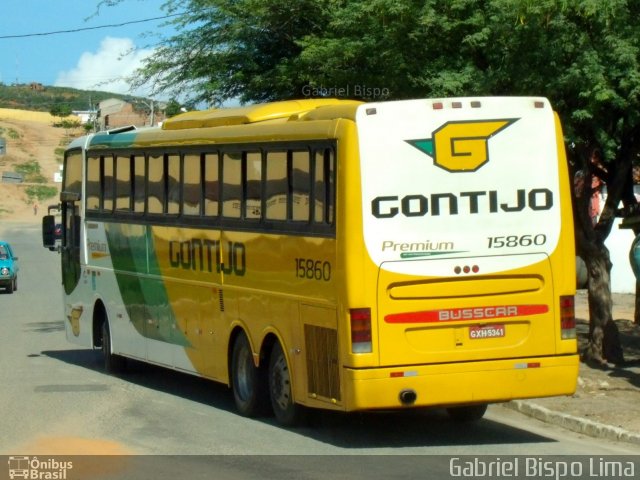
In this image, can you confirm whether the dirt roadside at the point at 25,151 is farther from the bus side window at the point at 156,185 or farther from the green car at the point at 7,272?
the bus side window at the point at 156,185

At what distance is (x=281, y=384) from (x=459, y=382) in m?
2.25

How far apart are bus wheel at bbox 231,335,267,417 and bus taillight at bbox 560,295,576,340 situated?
325cm

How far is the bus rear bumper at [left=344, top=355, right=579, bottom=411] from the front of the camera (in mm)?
10688

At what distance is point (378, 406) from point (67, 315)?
31.2 ft

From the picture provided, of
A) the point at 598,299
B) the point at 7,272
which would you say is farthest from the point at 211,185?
the point at 7,272

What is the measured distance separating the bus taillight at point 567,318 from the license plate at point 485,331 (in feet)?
1.96

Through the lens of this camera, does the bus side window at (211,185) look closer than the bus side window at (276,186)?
No

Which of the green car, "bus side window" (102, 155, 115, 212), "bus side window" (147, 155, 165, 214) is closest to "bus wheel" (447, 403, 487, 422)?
"bus side window" (147, 155, 165, 214)

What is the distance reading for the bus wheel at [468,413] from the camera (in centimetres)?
1268

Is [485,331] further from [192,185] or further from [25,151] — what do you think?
[25,151]

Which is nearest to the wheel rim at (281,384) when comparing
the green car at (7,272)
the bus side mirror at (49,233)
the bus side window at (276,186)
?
the bus side window at (276,186)

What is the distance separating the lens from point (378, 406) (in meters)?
10.7

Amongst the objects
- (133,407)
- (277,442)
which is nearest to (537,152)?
(277,442)

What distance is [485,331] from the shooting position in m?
11.1
